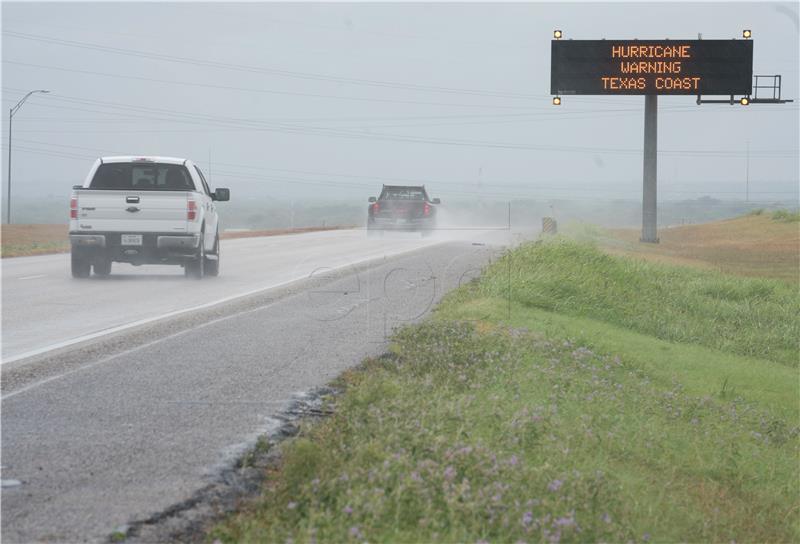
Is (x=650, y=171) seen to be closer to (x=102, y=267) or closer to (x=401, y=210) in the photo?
(x=401, y=210)

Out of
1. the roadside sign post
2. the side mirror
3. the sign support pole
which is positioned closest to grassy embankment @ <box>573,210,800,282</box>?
the sign support pole

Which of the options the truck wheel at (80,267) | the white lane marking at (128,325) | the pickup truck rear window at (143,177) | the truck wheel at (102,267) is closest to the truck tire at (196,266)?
the pickup truck rear window at (143,177)

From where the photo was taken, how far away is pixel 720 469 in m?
8.29

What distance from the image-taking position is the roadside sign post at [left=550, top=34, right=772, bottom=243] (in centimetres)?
4231

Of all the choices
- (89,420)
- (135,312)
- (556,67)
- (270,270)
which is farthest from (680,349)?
(556,67)

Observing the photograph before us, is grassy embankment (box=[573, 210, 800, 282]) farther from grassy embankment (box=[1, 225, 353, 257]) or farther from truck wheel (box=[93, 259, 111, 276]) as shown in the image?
grassy embankment (box=[1, 225, 353, 257])

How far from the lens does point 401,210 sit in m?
46.1

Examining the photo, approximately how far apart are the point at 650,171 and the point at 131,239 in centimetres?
3332

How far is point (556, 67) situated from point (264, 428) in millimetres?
36885

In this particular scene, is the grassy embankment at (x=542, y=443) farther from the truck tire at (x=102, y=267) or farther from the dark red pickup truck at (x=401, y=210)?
the dark red pickup truck at (x=401, y=210)

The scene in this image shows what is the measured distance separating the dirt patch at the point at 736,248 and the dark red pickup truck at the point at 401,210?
300 inches

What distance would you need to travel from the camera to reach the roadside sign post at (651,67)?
42312mm

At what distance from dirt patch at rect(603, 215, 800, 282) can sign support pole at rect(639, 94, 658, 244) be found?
86cm

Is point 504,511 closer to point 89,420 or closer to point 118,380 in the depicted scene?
point 89,420
